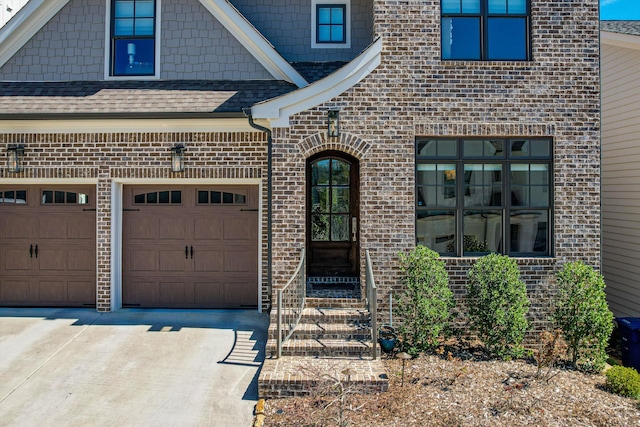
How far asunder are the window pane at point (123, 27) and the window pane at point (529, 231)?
308 inches

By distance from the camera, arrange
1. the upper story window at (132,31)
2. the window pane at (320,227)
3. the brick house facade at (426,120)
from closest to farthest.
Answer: the brick house facade at (426,120)
the window pane at (320,227)
the upper story window at (132,31)

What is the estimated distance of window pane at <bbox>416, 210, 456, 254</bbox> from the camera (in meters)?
7.55

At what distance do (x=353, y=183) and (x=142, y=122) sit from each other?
12.8 ft

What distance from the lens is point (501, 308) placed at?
21.7ft

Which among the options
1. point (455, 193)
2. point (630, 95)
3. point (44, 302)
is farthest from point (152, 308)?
point (630, 95)

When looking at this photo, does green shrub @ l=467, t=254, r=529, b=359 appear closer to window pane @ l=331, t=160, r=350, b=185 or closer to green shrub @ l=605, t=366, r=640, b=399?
green shrub @ l=605, t=366, r=640, b=399

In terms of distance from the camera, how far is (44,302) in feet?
28.2

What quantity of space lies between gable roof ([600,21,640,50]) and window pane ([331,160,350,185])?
6.47m

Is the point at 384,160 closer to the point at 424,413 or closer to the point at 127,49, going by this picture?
the point at 424,413

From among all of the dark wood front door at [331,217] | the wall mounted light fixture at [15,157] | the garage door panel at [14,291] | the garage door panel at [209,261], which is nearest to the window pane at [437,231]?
the dark wood front door at [331,217]

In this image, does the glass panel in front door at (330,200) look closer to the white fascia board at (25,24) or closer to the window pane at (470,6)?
the window pane at (470,6)

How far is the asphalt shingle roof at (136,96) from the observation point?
7.93m

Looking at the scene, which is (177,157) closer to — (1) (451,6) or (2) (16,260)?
(2) (16,260)

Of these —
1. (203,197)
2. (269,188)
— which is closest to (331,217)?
(269,188)
